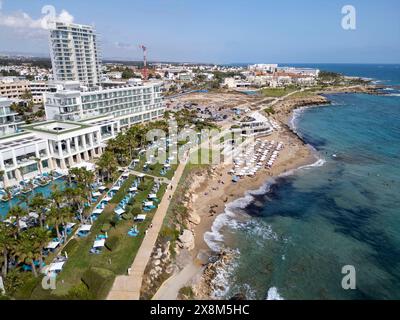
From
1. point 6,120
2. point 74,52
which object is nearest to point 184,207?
point 6,120

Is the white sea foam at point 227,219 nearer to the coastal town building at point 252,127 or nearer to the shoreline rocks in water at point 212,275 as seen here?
the shoreline rocks in water at point 212,275

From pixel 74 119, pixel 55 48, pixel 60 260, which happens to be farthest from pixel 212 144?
pixel 55 48

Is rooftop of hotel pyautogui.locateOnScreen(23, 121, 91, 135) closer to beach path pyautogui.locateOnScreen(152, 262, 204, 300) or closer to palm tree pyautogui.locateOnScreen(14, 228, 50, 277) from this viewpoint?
palm tree pyautogui.locateOnScreen(14, 228, 50, 277)

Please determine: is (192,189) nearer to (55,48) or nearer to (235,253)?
(235,253)

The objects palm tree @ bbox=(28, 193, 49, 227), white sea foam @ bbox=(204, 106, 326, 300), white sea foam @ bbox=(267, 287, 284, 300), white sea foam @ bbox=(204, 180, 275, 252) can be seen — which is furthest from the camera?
white sea foam @ bbox=(204, 180, 275, 252)

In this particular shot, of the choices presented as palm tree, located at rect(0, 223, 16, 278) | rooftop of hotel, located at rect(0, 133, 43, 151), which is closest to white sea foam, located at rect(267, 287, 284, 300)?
palm tree, located at rect(0, 223, 16, 278)

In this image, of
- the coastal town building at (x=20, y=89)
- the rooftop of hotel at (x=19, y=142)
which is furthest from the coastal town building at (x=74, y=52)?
the rooftop of hotel at (x=19, y=142)
